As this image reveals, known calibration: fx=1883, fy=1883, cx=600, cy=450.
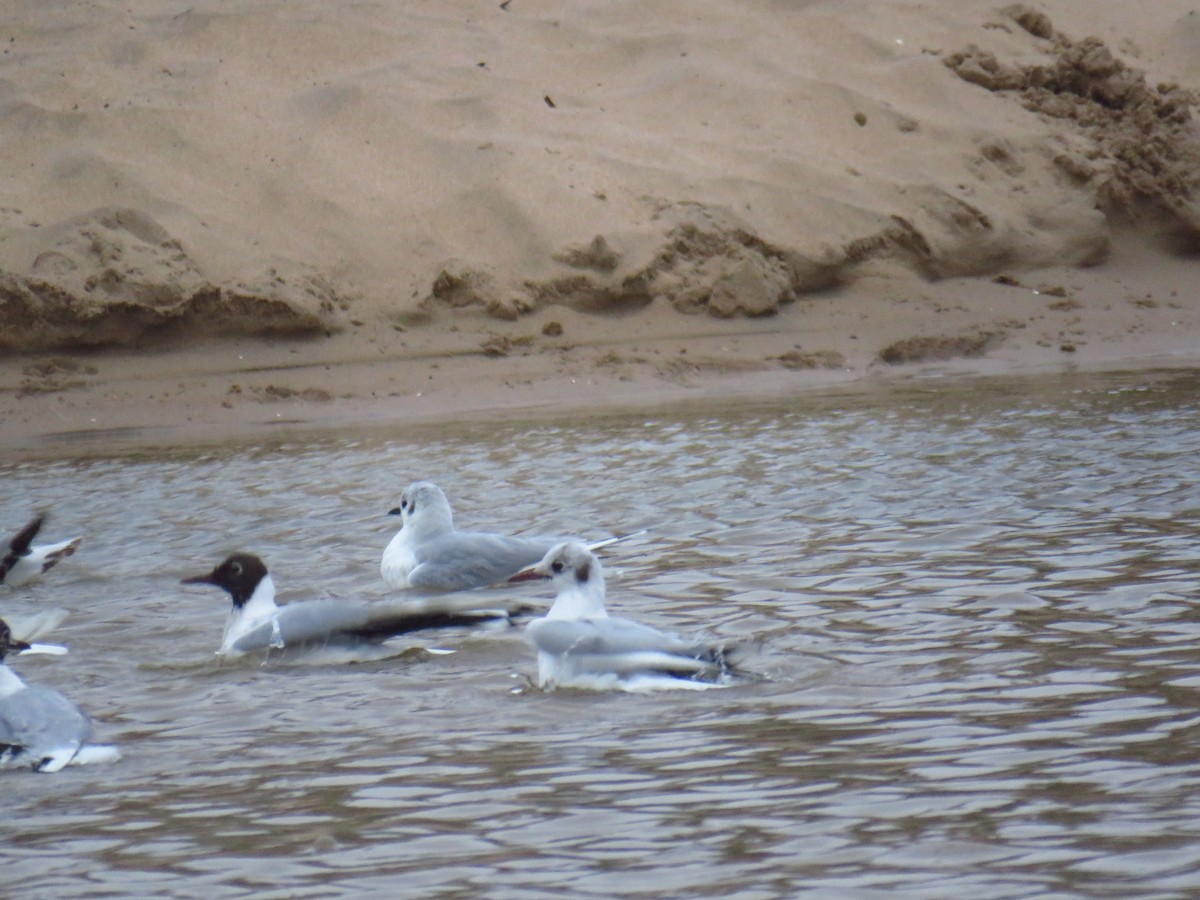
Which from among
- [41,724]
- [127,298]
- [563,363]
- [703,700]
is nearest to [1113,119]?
[563,363]

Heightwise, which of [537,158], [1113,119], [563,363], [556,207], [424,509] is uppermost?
[1113,119]

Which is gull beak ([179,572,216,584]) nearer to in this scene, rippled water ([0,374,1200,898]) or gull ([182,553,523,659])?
rippled water ([0,374,1200,898])

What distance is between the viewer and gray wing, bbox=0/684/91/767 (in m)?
4.81

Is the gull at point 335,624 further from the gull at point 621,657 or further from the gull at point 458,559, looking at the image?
the gull at point 458,559

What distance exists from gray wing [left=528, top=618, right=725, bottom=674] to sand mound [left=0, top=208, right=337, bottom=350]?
754 centimetres

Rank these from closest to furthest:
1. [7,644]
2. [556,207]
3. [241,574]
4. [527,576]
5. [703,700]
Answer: [703,700] < [7,644] < [241,574] < [527,576] < [556,207]

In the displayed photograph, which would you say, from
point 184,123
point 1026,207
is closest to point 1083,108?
point 1026,207

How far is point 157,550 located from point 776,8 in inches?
427

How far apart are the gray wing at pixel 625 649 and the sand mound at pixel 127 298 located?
7.54 metres

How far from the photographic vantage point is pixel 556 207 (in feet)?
45.8

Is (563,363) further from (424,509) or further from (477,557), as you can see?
(477,557)

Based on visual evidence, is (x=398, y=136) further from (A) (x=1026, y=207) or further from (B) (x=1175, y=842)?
(B) (x=1175, y=842)

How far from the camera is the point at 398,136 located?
14.6 m

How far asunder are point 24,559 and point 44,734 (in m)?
3.00
